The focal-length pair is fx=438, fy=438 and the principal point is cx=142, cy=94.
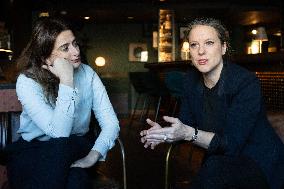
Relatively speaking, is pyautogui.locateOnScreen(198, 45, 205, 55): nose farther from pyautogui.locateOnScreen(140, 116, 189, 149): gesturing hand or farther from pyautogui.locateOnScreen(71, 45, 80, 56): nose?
pyautogui.locateOnScreen(71, 45, 80, 56): nose

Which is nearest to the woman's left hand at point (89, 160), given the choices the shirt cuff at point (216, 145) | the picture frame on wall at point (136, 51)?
the shirt cuff at point (216, 145)

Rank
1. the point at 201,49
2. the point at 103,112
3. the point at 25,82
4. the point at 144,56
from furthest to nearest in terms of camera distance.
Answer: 1. the point at 144,56
2. the point at 103,112
3. the point at 25,82
4. the point at 201,49

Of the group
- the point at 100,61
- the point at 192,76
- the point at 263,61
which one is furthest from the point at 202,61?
the point at 100,61

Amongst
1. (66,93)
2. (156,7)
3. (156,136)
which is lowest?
(156,136)

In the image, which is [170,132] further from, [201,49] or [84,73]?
[84,73]

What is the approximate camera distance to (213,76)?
77.4 inches

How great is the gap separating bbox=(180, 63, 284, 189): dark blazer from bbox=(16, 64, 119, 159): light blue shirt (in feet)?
1.86

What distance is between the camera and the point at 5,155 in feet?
6.64

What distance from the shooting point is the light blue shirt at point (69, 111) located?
192 cm

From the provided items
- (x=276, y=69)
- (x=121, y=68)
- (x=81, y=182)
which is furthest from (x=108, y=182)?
(x=121, y=68)

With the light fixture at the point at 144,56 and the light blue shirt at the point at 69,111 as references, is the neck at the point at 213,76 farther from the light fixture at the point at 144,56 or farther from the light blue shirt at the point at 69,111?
the light fixture at the point at 144,56

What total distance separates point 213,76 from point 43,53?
84cm

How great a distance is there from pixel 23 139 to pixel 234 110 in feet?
3.31

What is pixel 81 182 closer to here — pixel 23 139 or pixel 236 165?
pixel 23 139
